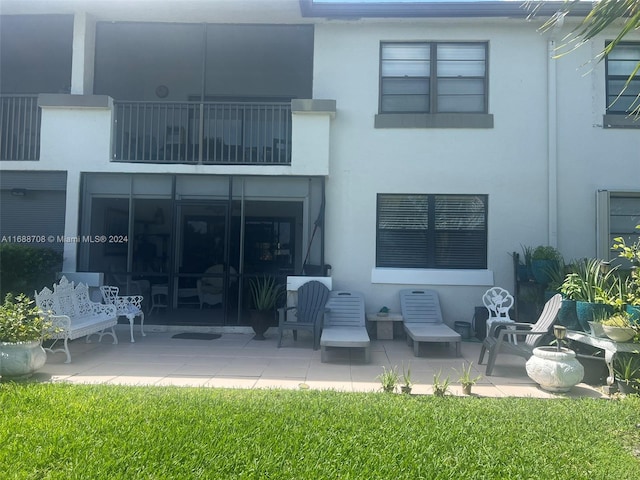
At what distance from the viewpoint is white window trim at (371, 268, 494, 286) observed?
9227 mm

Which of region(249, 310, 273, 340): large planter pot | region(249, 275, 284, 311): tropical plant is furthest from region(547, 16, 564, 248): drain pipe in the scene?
region(249, 310, 273, 340): large planter pot

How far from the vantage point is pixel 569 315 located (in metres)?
6.41

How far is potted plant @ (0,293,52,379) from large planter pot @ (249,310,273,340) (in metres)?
3.57

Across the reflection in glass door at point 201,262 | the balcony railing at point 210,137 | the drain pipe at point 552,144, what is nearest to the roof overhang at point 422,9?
the drain pipe at point 552,144

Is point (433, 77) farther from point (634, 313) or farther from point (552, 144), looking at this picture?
point (634, 313)

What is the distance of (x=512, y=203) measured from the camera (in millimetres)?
9312

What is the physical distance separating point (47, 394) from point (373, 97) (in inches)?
297

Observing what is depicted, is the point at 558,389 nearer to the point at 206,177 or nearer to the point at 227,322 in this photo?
the point at 227,322

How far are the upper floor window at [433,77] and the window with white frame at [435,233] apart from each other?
1.89 m

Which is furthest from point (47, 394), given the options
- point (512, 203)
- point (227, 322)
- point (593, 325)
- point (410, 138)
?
point (512, 203)

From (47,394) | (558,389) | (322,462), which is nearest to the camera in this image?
(322,462)

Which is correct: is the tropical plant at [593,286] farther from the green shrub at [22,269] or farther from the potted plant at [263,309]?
the green shrub at [22,269]

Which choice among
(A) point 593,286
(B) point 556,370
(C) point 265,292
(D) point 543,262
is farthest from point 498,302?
(C) point 265,292

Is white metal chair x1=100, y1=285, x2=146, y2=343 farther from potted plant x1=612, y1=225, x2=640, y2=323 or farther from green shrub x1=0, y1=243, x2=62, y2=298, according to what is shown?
potted plant x1=612, y1=225, x2=640, y2=323
